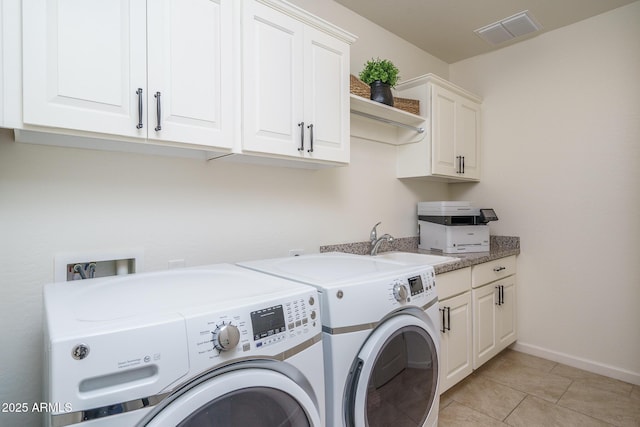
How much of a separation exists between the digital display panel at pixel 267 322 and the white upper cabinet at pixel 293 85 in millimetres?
768

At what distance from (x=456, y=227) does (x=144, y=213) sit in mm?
2036

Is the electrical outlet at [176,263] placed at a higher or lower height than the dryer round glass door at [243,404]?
higher

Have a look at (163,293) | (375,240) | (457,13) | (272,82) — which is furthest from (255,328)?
(457,13)

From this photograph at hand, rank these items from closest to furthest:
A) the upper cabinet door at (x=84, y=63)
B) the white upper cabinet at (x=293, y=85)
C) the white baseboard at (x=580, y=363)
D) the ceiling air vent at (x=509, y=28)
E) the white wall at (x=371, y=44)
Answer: the upper cabinet door at (x=84, y=63) → the white upper cabinet at (x=293, y=85) → the white wall at (x=371, y=44) → the white baseboard at (x=580, y=363) → the ceiling air vent at (x=509, y=28)

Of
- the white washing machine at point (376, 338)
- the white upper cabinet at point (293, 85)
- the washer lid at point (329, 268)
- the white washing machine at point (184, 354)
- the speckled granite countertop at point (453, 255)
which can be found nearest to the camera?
the white washing machine at point (184, 354)

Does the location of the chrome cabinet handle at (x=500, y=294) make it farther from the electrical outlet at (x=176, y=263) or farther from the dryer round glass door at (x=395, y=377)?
the electrical outlet at (x=176, y=263)

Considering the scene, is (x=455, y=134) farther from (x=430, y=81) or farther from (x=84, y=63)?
(x=84, y=63)

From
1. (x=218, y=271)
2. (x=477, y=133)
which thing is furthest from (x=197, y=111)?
(x=477, y=133)

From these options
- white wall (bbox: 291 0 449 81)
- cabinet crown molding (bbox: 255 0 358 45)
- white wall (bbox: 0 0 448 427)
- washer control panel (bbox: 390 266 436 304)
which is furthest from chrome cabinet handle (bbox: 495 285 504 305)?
cabinet crown molding (bbox: 255 0 358 45)

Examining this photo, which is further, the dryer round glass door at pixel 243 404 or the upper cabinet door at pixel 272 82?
Result: the upper cabinet door at pixel 272 82

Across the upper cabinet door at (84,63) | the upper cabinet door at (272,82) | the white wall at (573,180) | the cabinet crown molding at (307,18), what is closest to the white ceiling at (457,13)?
the white wall at (573,180)

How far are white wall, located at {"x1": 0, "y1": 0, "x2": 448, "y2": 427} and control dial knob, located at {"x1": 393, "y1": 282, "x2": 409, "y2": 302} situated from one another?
0.82 m

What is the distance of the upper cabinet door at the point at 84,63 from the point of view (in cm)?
99

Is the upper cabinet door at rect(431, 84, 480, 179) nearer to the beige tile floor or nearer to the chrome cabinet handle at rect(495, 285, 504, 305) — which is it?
the chrome cabinet handle at rect(495, 285, 504, 305)
